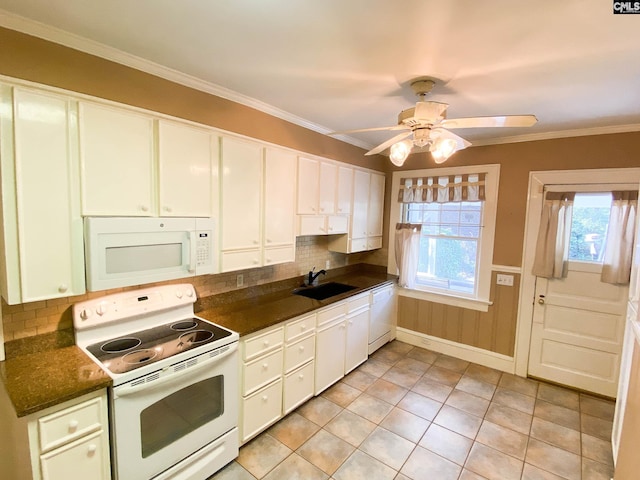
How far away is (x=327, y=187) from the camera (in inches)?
124

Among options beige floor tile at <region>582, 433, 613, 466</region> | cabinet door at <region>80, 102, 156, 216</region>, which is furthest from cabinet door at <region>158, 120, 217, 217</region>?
beige floor tile at <region>582, 433, 613, 466</region>

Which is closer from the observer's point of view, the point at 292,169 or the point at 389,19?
the point at 389,19

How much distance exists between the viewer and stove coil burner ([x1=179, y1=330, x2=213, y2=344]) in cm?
189

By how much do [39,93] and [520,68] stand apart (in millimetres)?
2532

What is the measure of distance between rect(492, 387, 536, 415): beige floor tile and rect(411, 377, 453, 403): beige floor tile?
443 millimetres

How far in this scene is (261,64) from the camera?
182 centimetres

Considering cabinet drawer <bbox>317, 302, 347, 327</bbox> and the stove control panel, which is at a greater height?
the stove control panel

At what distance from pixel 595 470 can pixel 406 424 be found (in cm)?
127

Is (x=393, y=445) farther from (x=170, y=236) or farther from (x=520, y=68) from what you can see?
(x=520, y=68)

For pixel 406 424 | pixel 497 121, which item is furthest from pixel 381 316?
pixel 497 121

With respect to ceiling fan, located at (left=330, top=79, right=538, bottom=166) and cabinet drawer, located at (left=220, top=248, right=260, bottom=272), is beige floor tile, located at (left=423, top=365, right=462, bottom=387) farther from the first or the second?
ceiling fan, located at (left=330, top=79, right=538, bottom=166)

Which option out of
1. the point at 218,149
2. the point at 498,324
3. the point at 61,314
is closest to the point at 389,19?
the point at 218,149

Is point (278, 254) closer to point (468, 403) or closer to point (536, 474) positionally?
point (468, 403)

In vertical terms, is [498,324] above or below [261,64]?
below
